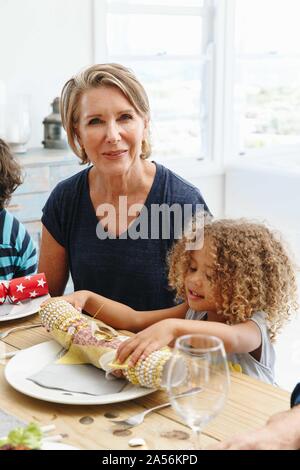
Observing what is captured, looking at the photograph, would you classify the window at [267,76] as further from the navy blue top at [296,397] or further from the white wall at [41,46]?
the navy blue top at [296,397]

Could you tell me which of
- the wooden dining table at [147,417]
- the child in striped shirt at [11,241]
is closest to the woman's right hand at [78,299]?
the wooden dining table at [147,417]

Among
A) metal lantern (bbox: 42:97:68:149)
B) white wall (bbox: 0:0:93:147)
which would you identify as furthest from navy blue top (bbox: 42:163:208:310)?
white wall (bbox: 0:0:93:147)

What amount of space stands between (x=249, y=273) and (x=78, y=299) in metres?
0.42

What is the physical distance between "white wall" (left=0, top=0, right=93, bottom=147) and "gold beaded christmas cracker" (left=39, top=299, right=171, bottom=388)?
238 centimetres

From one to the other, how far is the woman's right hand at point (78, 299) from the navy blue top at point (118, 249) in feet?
1.01

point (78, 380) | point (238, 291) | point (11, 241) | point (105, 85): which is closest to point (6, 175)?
point (11, 241)

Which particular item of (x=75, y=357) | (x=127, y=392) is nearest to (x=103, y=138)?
(x=75, y=357)

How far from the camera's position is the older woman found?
6.42 feet

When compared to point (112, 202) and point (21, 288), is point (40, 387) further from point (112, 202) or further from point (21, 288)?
point (112, 202)

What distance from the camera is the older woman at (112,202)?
1.96 m

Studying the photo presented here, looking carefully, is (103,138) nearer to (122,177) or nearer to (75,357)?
(122,177)

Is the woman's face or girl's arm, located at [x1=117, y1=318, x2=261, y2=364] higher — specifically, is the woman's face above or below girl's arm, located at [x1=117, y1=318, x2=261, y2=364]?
above

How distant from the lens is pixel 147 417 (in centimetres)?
118

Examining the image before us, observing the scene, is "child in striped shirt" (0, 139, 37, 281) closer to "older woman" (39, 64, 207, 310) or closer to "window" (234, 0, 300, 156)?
"older woman" (39, 64, 207, 310)
